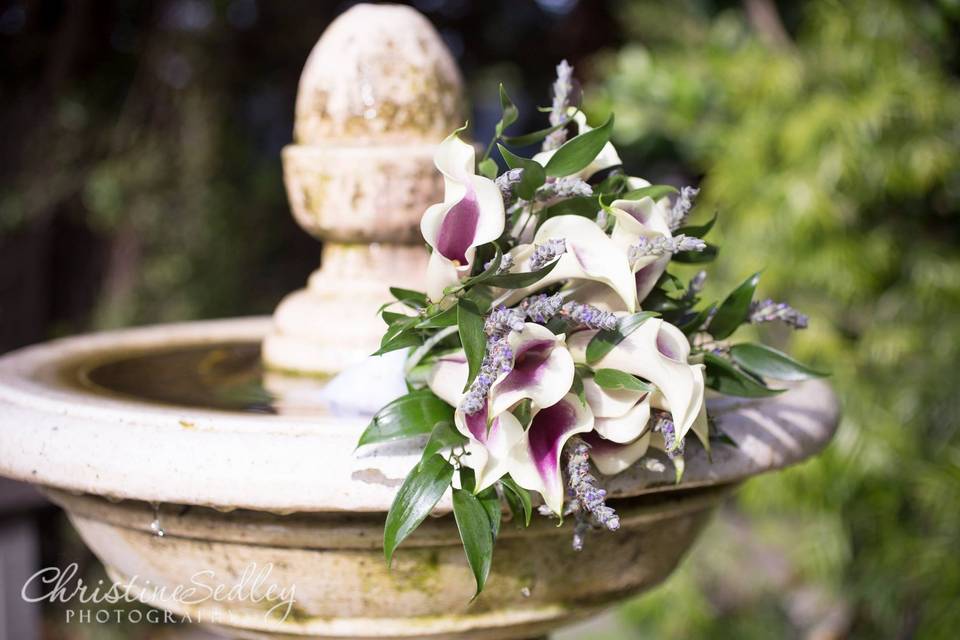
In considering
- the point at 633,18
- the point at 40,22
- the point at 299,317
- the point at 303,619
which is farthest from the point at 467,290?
the point at 40,22

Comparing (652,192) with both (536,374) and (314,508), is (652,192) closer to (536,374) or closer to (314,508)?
(536,374)

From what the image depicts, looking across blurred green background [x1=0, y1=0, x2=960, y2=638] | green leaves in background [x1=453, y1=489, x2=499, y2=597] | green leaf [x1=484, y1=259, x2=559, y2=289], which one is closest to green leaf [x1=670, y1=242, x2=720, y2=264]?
green leaf [x1=484, y1=259, x2=559, y2=289]

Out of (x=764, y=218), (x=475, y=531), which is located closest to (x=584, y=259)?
(x=475, y=531)

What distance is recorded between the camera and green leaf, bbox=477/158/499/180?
3.31ft

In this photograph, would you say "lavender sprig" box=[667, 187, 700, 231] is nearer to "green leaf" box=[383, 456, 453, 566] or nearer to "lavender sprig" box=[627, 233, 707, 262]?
"lavender sprig" box=[627, 233, 707, 262]

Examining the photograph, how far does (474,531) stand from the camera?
888 millimetres

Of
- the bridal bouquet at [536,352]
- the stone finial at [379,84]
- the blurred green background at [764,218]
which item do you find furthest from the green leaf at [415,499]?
the blurred green background at [764,218]

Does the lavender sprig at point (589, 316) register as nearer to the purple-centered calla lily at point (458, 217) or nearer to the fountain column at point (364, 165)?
the purple-centered calla lily at point (458, 217)

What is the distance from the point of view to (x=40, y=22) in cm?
425

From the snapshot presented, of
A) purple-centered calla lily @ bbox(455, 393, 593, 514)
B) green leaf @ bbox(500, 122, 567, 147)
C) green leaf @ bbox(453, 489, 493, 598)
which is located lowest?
green leaf @ bbox(453, 489, 493, 598)

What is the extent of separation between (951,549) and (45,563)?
3.39m

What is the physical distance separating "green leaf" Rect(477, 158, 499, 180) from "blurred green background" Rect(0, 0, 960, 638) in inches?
40.3

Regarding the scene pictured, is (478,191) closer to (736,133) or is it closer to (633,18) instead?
(736,133)

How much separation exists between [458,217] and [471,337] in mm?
129
